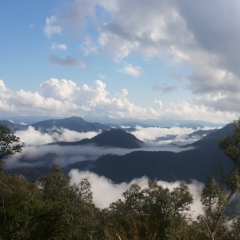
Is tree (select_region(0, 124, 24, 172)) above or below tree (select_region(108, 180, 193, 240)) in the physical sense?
above

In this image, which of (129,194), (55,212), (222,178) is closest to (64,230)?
(55,212)

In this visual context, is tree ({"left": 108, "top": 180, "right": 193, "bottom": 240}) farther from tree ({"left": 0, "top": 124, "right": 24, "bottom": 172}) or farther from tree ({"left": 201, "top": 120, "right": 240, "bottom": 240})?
tree ({"left": 0, "top": 124, "right": 24, "bottom": 172})

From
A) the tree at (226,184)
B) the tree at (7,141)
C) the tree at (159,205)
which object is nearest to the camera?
the tree at (226,184)

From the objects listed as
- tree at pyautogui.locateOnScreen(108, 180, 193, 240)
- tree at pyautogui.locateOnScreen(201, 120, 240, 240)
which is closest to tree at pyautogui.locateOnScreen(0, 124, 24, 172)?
tree at pyautogui.locateOnScreen(108, 180, 193, 240)

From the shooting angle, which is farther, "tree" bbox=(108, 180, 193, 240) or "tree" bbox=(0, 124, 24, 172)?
"tree" bbox=(0, 124, 24, 172)

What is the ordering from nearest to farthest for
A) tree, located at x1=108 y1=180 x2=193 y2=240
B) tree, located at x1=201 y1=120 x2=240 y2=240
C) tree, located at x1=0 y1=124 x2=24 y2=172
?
tree, located at x1=201 y1=120 x2=240 y2=240, tree, located at x1=108 y1=180 x2=193 y2=240, tree, located at x1=0 y1=124 x2=24 y2=172

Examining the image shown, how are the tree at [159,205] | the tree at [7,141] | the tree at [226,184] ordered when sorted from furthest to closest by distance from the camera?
the tree at [7,141]
the tree at [159,205]
the tree at [226,184]

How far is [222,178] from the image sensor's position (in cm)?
2928

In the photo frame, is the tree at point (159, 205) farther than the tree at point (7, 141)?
No

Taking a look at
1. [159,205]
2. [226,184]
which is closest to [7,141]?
[159,205]

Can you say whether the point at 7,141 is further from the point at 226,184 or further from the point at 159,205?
the point at 226,184

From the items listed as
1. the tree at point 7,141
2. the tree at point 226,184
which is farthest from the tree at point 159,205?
the tree at point 7,141

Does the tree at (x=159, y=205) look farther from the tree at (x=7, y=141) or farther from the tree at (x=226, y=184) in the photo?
the tree at (x=7, y=141)

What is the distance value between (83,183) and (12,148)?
17117 mm
